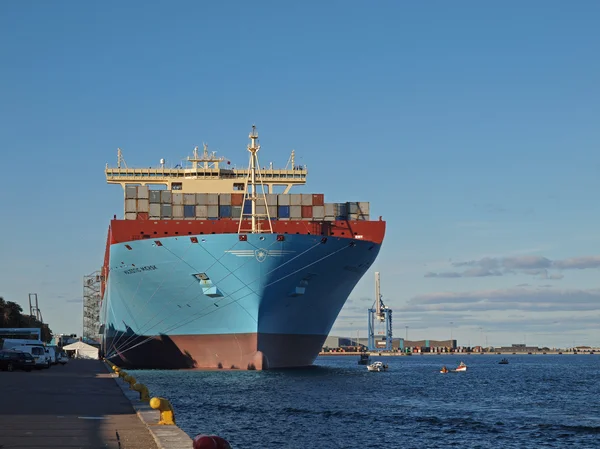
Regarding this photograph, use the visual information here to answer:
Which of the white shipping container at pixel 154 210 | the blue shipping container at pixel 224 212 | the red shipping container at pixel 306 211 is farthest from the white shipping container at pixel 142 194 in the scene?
the red shipping container at pixel 306 211

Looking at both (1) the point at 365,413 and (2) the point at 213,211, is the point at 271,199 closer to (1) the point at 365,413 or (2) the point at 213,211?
(2) the point at 213,211

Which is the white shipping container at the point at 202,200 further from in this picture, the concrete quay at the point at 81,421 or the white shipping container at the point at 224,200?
the concrete quay at the point at 81,421

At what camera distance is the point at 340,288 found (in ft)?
188

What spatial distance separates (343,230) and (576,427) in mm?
30891

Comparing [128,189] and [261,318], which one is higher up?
[128,189]

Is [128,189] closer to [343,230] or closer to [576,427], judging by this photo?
[343,230]

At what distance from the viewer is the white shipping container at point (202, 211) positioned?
58.0 meters

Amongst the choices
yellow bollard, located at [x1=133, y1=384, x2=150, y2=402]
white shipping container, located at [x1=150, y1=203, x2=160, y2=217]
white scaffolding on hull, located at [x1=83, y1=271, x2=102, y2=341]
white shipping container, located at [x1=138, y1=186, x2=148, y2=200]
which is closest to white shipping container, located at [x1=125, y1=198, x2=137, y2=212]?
white shipping container, located at [x1=138, y1=186, x2=148, y2=200]

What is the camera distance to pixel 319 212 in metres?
59.1

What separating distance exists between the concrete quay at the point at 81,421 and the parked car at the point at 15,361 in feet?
62.8

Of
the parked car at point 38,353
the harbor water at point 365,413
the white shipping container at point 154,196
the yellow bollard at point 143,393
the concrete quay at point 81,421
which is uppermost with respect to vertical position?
the white shipping container at point 154,196

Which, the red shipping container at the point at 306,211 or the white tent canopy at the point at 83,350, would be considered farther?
the white tent canopy at the point at 83,350

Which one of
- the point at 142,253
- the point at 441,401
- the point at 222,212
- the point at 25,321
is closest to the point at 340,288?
the point at 222,212

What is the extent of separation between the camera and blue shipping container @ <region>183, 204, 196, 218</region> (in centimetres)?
5812
